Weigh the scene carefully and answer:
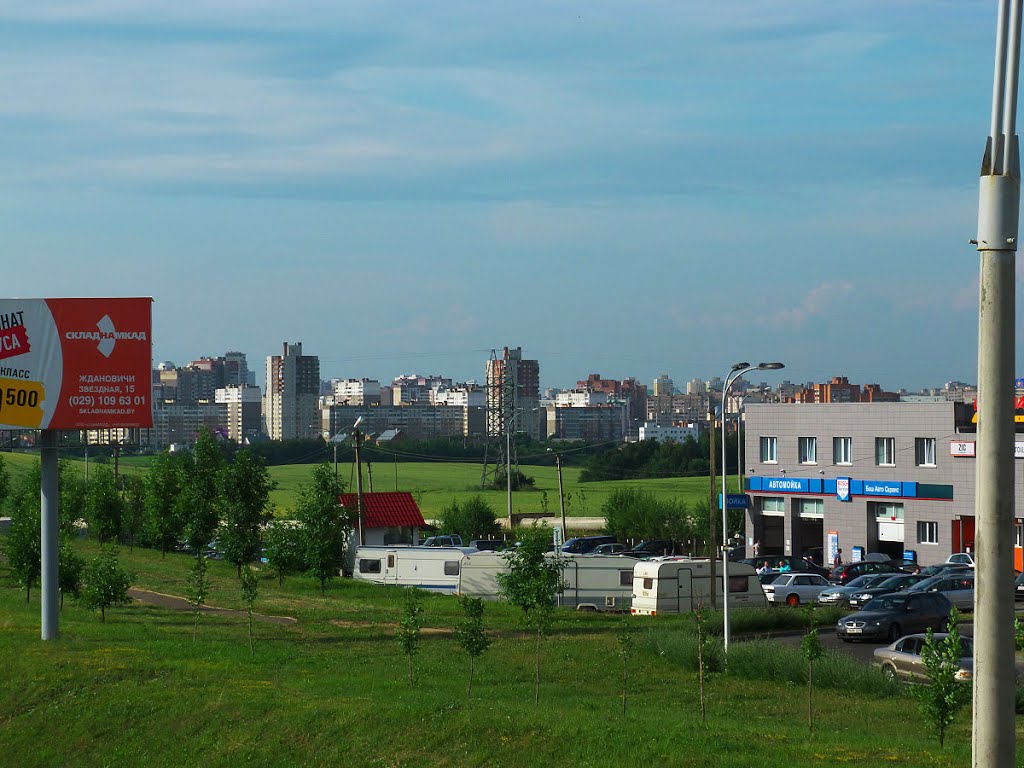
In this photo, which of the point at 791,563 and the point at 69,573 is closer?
the point at 69,573

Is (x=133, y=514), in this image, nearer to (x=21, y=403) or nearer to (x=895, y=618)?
(x=21, y=403)

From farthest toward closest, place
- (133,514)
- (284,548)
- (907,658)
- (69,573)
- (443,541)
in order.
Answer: (133,514) → (443,541) → (284,548) → (69,573) → (907,658)

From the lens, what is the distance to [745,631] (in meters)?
37.3

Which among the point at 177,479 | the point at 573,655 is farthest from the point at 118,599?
the point at 177,479

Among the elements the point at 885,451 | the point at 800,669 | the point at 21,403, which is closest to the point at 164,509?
the point at 21,403

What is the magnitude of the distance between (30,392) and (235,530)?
23.3 metres

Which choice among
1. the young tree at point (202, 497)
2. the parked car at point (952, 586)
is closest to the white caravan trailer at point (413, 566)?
the young tree at point (202, 497)

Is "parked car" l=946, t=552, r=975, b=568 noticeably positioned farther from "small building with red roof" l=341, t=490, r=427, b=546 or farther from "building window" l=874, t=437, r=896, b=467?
"small building with red roof" l=341, t=490, r=427, b=546

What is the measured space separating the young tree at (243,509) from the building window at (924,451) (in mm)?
34314

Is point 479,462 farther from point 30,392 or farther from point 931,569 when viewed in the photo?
point 30,392

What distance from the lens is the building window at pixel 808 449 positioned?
65.8m

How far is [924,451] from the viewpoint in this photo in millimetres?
60125

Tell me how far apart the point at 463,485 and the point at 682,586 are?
338 feet

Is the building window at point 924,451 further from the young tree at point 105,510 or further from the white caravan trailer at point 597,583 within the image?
the young tree at point 105,510
